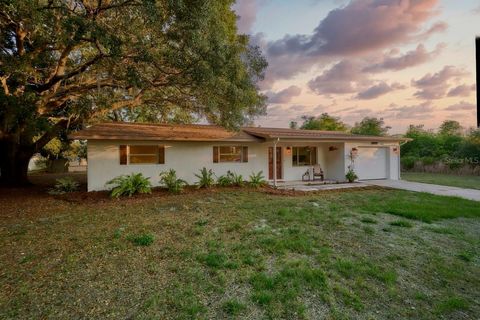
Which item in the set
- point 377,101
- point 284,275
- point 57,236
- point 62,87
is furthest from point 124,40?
point 377,101

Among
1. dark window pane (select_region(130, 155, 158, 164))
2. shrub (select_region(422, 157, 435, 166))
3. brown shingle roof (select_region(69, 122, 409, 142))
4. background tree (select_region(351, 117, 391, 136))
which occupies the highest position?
background tree (select_region(351, 117, 391, 136))

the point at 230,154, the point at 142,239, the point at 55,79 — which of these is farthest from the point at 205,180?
the point at 142,239

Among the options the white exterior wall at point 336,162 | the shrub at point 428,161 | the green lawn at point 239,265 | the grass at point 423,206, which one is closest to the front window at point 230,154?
the white exterior wall at point 336,162

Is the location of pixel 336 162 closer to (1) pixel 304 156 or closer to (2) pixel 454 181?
(1) pixel 304 156

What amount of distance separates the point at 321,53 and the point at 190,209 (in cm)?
1035

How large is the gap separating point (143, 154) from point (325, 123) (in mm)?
25760

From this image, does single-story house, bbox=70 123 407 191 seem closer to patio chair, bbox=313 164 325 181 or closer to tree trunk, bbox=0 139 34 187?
patio chair, bbox=313 164 325 181

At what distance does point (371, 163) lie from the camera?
1415 centimetres

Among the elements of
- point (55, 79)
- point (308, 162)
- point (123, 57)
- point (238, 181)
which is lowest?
point (238, 181)

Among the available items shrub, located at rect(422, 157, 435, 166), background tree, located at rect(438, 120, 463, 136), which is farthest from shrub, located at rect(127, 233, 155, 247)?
background tree, located at rect(438, 120, 463, 136)

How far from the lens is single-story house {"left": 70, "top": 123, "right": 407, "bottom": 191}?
10.1 meters

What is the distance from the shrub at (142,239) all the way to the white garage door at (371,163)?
480 inches

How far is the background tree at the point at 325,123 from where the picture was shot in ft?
102

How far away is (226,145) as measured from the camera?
1223 cm
